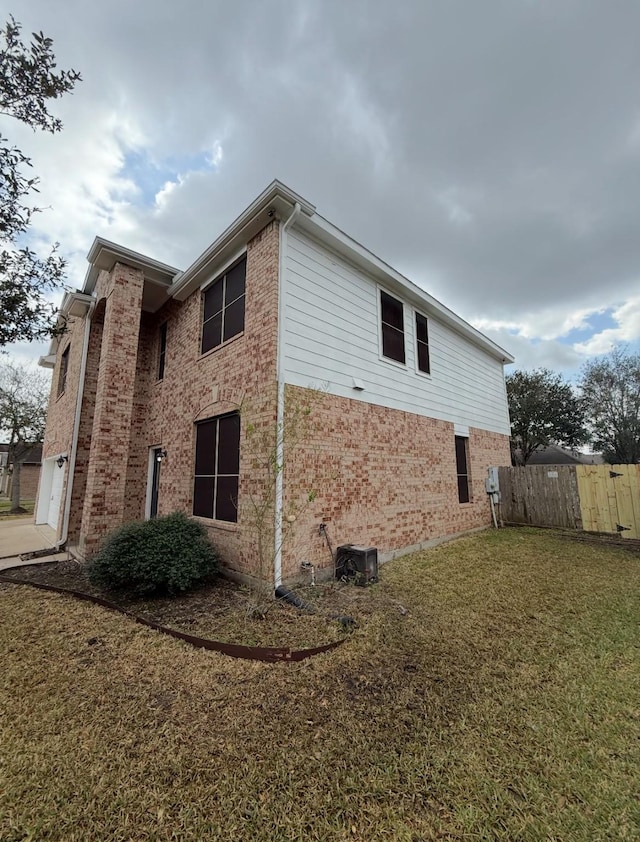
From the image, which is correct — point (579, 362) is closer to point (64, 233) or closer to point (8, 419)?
point (64, 233)

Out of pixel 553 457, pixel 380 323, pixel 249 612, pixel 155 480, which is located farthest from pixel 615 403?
pixel 249 612

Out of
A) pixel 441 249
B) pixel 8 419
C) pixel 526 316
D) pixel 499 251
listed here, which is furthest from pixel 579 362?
pixel 8 419

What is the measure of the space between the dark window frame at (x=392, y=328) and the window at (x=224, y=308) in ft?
9.92

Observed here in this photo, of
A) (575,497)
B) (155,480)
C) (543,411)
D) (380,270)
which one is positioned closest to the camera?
(380,270)

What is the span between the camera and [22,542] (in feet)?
31.4

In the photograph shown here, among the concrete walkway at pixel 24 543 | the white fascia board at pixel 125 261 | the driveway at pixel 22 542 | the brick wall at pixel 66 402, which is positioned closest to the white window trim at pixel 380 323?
the white fascia board at pixel 125 261

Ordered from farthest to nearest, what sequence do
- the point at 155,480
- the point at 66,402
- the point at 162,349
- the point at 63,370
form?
the point at 63,370 → the point at 66,402 → the point at 162,349 → the point at 155,480

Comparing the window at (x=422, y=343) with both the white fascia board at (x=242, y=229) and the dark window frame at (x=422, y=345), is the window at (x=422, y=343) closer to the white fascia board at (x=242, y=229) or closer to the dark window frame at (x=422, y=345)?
the dark window frame at (x=422, y=345)

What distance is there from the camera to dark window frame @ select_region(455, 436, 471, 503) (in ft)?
32.5

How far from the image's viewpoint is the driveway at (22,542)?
757 cm

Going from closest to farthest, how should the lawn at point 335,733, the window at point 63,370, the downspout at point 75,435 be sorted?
1. the lawn at point 335,733
2. the downspout at point 75,435
3. the window at point 63,370

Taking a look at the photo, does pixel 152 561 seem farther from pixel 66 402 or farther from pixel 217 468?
pixel 66 402

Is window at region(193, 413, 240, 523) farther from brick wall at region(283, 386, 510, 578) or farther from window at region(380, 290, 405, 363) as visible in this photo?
window at region(380, 290, 405, 363)

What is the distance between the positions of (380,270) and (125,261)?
557 cm
